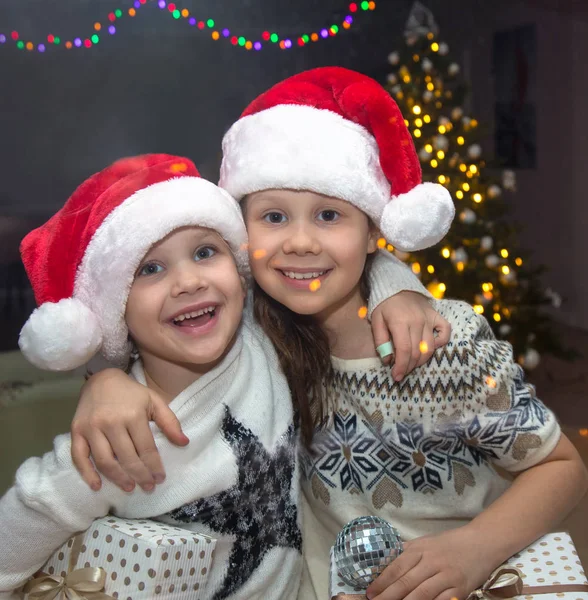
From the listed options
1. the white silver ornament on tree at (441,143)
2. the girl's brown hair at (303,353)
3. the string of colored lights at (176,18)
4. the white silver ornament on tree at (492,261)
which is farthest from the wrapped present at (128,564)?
the white silver ornament on tree at (492,261)

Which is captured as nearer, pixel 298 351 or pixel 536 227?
pixel 298 351

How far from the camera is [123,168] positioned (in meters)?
0.87

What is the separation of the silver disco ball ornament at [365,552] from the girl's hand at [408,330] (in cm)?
23

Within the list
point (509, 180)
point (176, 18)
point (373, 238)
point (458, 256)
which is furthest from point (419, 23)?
point (373, 238)

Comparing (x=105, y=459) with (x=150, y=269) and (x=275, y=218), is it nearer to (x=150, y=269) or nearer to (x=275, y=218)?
(x=150, y=269)

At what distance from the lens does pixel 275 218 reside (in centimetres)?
88

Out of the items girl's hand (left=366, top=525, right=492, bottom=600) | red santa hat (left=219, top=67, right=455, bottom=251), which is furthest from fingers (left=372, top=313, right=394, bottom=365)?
girl's hand (left=366, top=525, right=492, bottom=600)

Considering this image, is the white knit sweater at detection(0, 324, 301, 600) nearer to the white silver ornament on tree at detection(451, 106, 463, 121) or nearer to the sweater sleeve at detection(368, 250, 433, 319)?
the sweater sleeve at detection(368, 250, 433, 319)

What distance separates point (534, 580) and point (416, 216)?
443 millimetres

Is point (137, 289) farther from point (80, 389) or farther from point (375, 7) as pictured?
point (375, 7)

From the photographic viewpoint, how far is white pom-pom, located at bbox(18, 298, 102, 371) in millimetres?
784

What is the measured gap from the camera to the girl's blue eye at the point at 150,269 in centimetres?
80

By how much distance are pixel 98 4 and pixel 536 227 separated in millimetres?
982

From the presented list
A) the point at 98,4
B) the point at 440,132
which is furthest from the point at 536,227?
the point at 98,4
